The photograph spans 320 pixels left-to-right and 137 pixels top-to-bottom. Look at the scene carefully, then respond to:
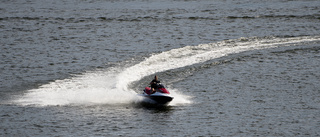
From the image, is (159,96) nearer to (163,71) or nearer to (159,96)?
(159,96)

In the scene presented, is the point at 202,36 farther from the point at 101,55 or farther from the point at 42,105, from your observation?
the point at 42,105

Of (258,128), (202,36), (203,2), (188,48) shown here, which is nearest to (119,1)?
(203,2)

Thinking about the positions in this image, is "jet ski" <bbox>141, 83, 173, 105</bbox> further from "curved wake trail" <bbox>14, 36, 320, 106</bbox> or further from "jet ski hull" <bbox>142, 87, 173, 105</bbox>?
"curved wake trail" <bbox>14, 36, 320, 106</bbox>

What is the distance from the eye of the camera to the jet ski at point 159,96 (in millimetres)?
27812

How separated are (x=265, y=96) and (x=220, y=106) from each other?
3.93 meters

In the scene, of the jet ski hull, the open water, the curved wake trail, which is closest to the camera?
the open water

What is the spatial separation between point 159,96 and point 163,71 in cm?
787

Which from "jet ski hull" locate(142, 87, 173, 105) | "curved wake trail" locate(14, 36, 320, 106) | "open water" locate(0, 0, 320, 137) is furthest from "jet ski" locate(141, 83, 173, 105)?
"curved wake trail" locate(14, 36, 320, 106)

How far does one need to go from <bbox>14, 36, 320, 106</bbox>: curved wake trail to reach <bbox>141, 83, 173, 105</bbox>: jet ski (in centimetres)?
95

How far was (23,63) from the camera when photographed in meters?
39.2

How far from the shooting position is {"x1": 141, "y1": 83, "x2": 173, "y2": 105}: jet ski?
91.2 feet

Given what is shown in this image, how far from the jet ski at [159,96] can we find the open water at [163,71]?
21.8 inches

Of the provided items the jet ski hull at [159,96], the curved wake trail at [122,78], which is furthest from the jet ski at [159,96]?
the curved wake trail at [122,78]

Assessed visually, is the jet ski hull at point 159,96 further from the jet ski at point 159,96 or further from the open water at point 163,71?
the open water at point 163,71
